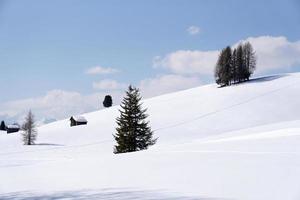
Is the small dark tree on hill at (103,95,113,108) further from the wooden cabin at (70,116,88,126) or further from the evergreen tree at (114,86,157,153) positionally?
the evergreen tree at (114,86,157,153)

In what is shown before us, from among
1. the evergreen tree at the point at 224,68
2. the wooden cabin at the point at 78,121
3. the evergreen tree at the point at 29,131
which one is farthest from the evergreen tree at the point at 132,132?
the evergreen tree at the point at 224,68

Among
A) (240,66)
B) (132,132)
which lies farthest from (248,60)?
(132,132)

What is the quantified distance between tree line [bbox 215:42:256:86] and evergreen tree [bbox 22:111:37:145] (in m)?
54.6

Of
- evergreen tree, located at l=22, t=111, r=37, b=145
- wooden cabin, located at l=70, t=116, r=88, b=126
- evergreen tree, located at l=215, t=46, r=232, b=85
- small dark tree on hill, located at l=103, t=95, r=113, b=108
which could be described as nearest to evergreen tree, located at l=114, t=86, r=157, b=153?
evergreen tree, located at l=22, t=111, r=37, b=145

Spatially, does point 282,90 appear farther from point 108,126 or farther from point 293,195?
point 293,195

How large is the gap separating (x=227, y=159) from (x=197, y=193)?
4276 mm

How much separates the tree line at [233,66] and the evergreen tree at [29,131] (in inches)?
2151

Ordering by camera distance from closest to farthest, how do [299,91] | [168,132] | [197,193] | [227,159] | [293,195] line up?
[293,195] < [197,193] < [227,159] < [168,132] < [299,91]

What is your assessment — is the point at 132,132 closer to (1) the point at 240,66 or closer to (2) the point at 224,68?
Answer: (2) the point at 224,68

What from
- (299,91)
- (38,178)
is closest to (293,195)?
(38,178)

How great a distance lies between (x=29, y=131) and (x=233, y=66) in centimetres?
6006

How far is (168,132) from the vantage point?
5850cm

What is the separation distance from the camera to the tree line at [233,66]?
10269 cm

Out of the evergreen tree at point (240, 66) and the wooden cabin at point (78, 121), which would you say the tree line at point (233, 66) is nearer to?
the evergreen tree at point (240, 66)
